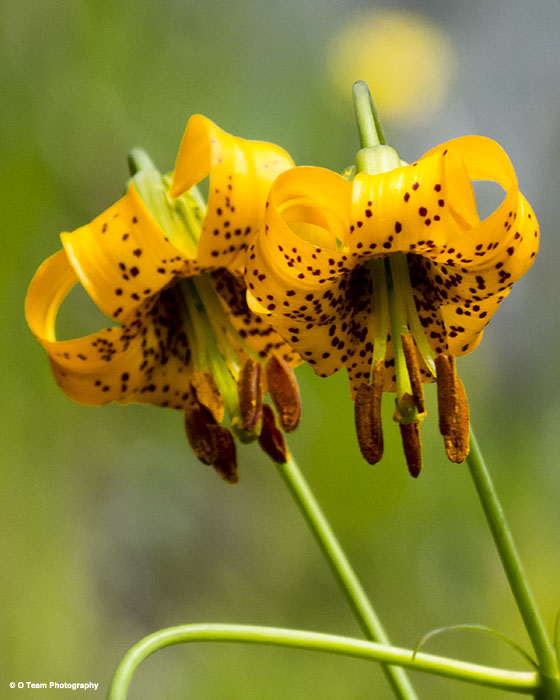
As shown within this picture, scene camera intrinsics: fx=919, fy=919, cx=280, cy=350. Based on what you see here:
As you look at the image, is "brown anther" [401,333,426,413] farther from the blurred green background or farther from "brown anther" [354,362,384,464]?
the blurred green background

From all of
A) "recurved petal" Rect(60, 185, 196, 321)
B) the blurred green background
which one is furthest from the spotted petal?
the blurred green background

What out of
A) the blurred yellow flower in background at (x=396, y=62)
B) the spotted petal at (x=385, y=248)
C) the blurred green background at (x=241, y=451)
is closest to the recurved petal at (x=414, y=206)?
the spotted petal at (x=385, y=248)

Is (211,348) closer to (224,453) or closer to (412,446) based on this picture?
(224,453)

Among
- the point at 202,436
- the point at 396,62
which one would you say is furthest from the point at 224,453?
the point at 396,62

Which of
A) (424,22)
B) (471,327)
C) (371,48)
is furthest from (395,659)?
(424,22)

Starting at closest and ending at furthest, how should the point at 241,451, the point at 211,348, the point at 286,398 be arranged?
the point at 286,398
the point at 211,348
the point at 241,451

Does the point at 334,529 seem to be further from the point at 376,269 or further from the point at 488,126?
the point at 376,269

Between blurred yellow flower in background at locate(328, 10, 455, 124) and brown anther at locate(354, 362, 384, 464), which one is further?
blurred yellow flower in background at locate(328, 10, 455, 124)
